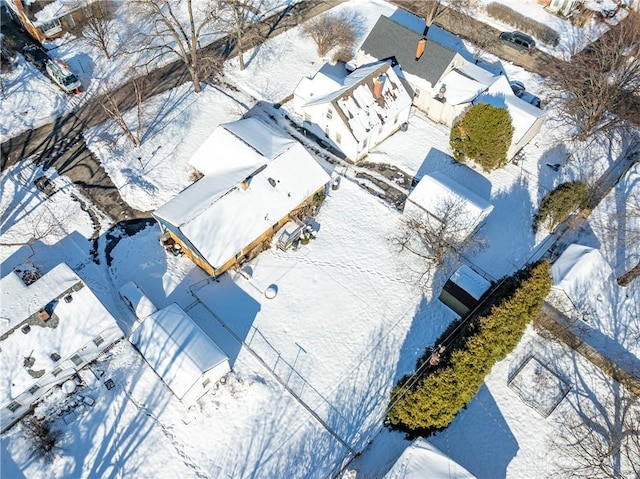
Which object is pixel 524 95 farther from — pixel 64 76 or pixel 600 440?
pixel 64 76

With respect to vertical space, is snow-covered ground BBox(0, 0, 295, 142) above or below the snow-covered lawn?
above

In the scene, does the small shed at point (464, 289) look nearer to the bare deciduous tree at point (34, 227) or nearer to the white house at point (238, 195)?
the white house at point (238, 195)

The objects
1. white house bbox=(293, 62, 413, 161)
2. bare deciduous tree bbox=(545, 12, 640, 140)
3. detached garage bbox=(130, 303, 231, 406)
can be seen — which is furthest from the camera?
bare deciduous tree bbox=(545, 12, 640, 140)

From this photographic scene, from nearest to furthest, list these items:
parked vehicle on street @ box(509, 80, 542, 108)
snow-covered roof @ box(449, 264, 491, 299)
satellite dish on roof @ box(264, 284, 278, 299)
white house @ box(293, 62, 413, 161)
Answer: snow-covered roof @ box(449, 264, 491, 299) < satellite dish on roof @ box(264, 284, 278, 299) < white house @ box(293, 62, 413, 161) < parked vehicle on street @ box(509, 80, 542, 108)

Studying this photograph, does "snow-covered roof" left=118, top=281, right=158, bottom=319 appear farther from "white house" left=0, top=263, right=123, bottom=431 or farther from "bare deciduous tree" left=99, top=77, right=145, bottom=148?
"bare deciduous tree" left=99, top=77, right=145, bottom=148

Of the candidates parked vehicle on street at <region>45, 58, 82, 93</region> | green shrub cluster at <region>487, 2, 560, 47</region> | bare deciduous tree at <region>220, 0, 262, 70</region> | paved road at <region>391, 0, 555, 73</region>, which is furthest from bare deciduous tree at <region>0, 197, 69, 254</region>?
green shrub cluster at <region>487, 2, 560, 47</region>

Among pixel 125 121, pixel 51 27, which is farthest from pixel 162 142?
pixel 51 27
